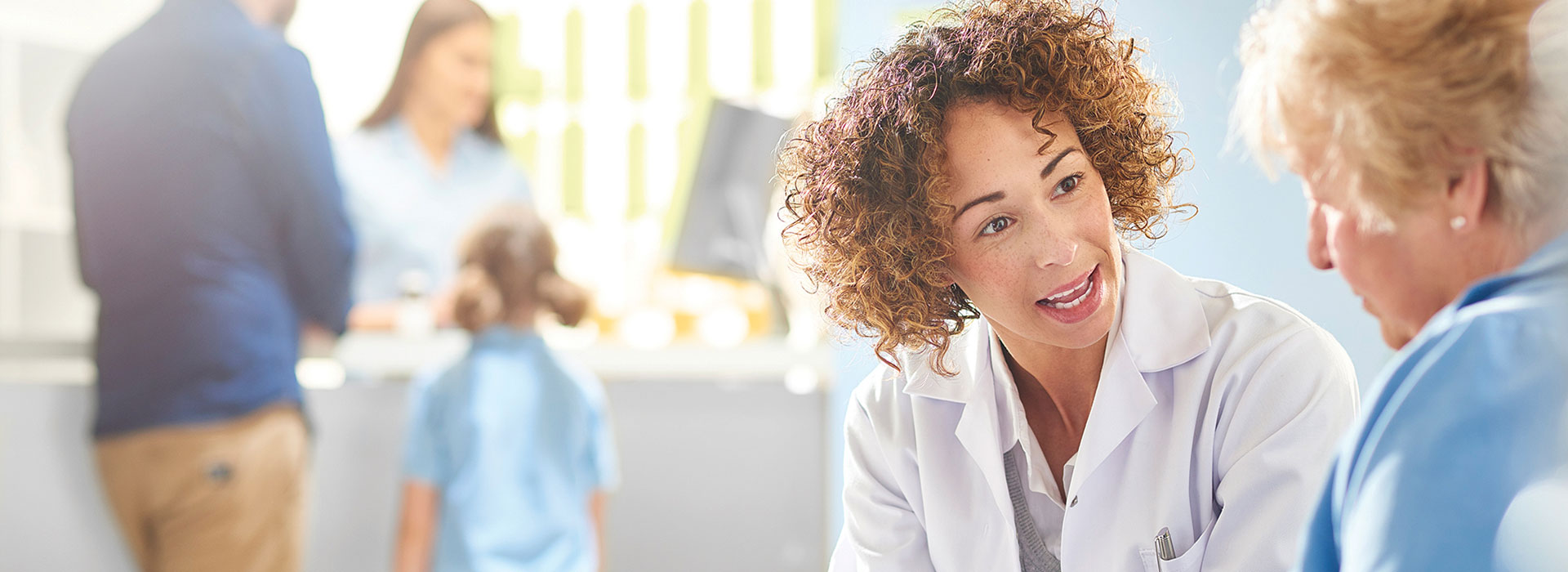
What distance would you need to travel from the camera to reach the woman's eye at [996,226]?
97cm

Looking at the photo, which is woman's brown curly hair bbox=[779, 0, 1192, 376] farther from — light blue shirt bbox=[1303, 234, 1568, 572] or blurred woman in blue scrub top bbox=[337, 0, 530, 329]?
blurred woman in blue scrub top bbox=[337, 0, 530, 329]

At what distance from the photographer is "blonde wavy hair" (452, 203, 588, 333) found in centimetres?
258

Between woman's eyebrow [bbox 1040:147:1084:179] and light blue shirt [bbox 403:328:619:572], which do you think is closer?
woman's eyebrow [bbox 1040:147:1084:179]

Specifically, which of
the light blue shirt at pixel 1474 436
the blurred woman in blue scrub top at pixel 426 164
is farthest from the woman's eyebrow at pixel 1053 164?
the blurred woman in blue scrub top at pixel 426 164

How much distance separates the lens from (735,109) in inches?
96.7

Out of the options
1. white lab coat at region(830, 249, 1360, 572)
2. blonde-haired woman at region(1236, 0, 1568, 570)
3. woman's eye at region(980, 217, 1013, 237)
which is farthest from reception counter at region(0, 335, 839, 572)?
blonde-haired woman at region(1236, 0, 1568, 570)

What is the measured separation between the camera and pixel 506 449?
2383mm

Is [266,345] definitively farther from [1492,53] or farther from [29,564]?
[1492,53]

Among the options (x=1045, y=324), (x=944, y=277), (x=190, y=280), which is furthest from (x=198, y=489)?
(x=1045, y=324)

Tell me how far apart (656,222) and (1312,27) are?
2280 millimetres

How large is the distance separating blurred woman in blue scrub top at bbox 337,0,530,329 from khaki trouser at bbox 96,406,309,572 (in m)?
0.37

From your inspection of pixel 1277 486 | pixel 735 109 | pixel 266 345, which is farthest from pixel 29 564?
pixel 1277 486

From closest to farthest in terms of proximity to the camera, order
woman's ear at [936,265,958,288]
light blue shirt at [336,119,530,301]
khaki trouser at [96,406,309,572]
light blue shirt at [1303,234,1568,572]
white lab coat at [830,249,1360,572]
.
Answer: light blue shirt at [1303,234,1568,572], white lab coat at [830,249,1360,572], woman's ear at [936,265,958,288], khaki trouser at [96,406,309,572], light blue shirt at [336,119,530,301]

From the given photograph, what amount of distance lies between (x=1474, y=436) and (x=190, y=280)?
2.25 m
